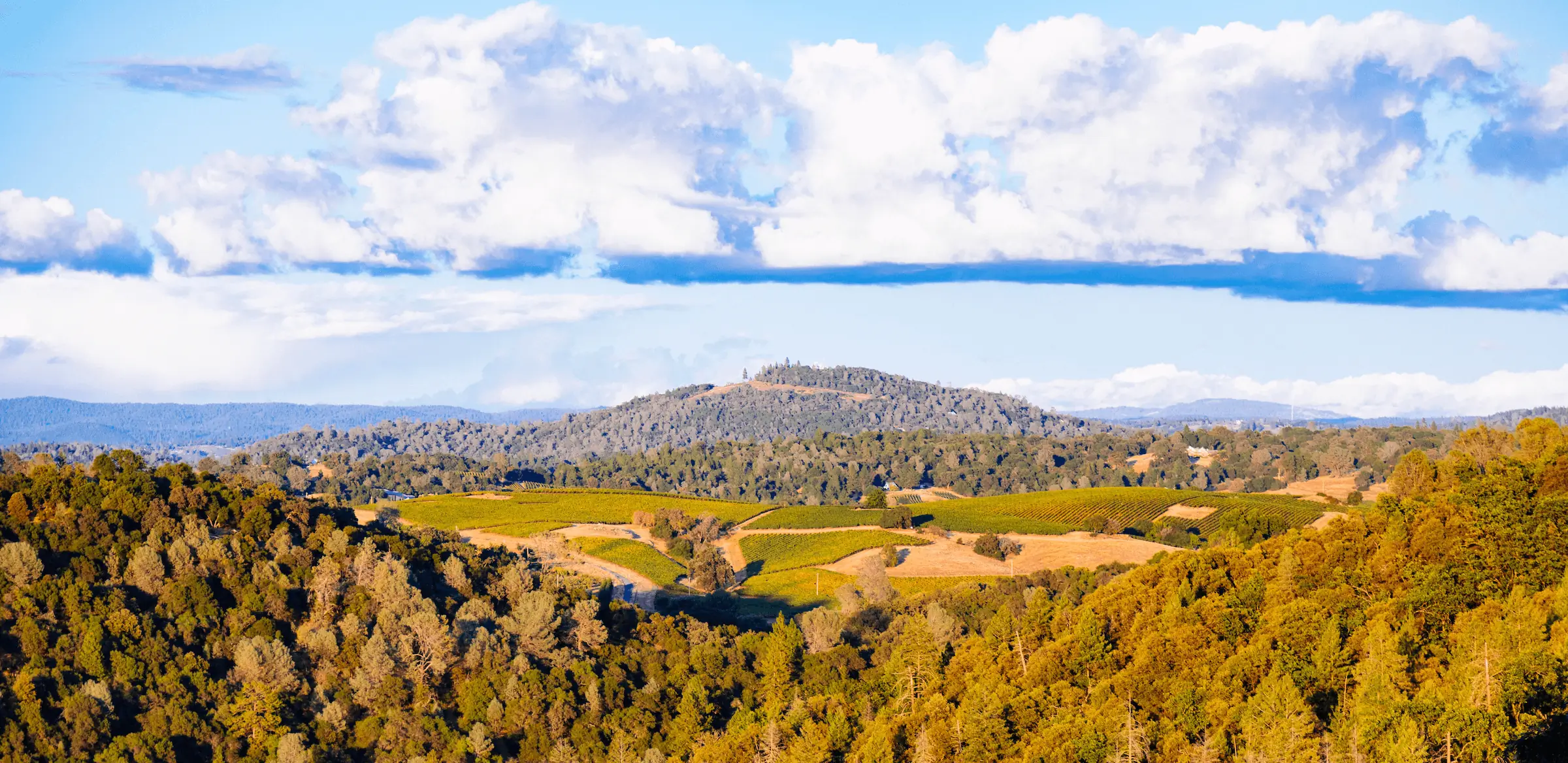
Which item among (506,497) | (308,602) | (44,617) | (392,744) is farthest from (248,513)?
(506,497)

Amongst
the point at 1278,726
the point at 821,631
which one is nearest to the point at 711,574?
the point at 821,631

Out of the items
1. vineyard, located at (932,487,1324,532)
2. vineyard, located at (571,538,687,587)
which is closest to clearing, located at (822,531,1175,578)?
vineyard, located at (932,487,1324,532)

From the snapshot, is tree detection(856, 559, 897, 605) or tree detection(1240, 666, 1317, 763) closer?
tree detection(1240, 666, 1317, 763)

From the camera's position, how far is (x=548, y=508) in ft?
472

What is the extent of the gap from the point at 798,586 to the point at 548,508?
49.3 metres

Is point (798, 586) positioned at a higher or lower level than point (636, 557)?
lower

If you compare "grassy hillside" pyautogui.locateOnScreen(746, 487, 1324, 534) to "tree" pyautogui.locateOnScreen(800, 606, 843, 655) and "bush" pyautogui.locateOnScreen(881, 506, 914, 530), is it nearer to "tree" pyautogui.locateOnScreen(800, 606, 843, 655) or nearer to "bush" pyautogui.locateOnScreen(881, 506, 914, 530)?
"bush" pyautogui.locateOnScreen(881, 506, 914, 530)

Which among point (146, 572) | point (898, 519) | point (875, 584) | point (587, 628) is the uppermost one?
point (146, 572)

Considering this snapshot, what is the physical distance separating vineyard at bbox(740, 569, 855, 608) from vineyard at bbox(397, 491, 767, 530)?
3023 cm

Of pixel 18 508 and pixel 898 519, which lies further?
pixel 898 519

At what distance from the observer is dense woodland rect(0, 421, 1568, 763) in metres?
41.1

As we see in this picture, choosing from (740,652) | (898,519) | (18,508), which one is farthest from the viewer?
(898,519)

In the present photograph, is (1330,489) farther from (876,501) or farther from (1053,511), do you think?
(876,501)

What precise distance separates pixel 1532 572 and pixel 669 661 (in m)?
41.3
